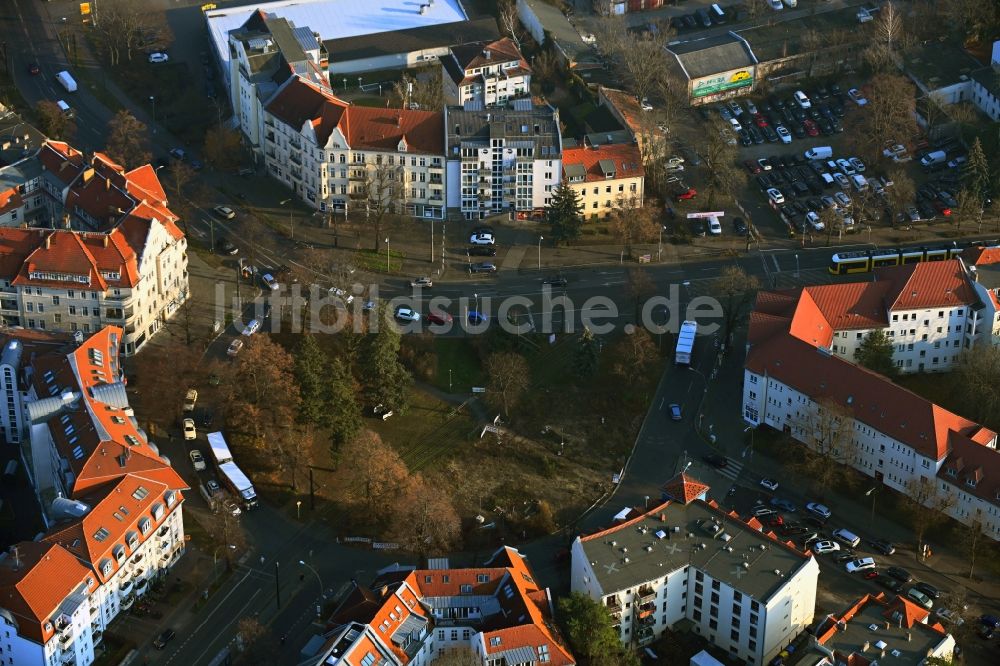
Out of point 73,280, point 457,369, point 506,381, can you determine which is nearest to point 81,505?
point 73,280

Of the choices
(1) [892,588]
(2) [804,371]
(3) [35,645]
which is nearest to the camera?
(3) [35,645]

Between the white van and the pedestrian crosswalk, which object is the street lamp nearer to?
the pedestrian crosswalk

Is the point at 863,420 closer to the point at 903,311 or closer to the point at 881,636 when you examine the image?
the point at 903,311

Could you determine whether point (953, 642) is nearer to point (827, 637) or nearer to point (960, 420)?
point (827, 637)

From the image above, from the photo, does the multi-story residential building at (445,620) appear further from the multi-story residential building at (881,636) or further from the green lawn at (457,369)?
the green lawn at (457,369)

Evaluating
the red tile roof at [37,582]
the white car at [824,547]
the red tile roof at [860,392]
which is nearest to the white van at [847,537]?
the white car at [824,547]

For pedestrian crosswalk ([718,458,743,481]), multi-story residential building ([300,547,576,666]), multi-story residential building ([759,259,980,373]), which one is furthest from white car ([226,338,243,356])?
multi-story residential building ([759,259,980,373])

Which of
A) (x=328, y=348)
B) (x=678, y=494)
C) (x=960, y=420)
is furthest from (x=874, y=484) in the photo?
(x=328, y=348)
